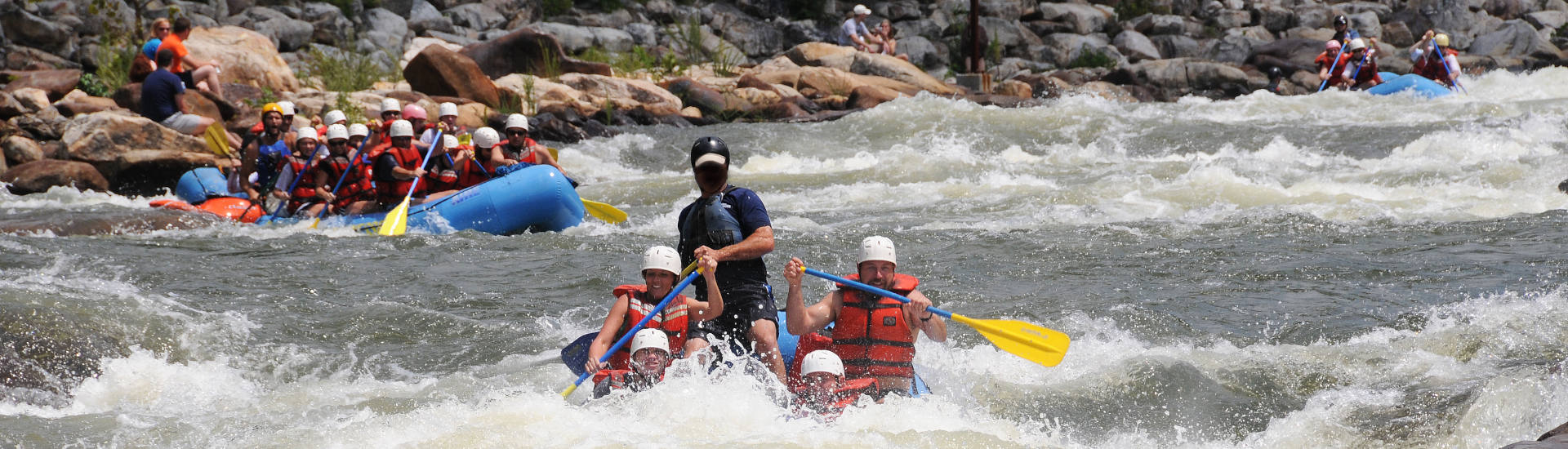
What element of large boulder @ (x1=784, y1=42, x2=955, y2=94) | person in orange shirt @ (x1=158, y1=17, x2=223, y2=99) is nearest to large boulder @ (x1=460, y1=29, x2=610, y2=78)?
large boulder @ (x1=784, y1=42, x2=955, y2=94)

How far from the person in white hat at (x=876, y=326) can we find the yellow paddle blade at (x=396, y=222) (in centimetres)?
493

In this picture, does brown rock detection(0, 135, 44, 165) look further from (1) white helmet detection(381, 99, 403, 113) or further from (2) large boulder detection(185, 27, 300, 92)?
(1) white helmet detection(381, 99, 403, 113)

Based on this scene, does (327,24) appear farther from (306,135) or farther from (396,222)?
(396,222)

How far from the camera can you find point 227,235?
934cm

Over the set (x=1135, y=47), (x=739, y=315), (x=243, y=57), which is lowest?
(x=1135, y=47)

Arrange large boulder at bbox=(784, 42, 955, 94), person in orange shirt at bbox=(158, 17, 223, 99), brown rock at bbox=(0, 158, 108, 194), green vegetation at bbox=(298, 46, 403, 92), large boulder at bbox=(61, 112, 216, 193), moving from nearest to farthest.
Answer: brown rock at bbox=(0, 158, 108, 194), large boulder at bbox=(61, 112, 216, 193), person in orange shirt at bbox=(158, 17, 223, 99), green vegetation at bbox=(298, 46, 403, 92), large boulder at bbox=(784, 42, 955, 94)

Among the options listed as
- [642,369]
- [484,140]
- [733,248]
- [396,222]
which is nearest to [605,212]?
[484,140]

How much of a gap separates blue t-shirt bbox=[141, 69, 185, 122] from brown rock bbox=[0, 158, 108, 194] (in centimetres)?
116

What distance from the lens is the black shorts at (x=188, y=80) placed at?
44.1ft

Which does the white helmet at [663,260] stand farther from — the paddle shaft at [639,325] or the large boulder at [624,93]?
the large boulder at [624,93]

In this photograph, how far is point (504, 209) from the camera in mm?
9344

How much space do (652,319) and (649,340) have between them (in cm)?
20

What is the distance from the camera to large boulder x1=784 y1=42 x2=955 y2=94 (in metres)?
19.0

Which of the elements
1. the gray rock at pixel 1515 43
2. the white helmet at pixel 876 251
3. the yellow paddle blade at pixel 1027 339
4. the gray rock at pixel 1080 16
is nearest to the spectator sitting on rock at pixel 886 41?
the gray rock at pixel 1080 16
